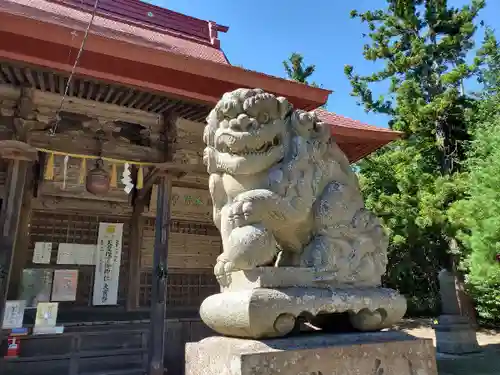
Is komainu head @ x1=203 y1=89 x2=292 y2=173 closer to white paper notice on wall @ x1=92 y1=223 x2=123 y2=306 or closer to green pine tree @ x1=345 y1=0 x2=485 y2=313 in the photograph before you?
white paper notice on wall @ x1=92 y1=223 x2=123 y2=306

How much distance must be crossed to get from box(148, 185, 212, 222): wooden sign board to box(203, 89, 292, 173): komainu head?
463cm

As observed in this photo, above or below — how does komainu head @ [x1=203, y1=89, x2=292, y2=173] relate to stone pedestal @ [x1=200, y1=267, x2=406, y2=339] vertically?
above

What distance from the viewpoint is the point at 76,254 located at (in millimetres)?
6121

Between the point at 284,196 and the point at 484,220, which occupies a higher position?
the point at 484,220

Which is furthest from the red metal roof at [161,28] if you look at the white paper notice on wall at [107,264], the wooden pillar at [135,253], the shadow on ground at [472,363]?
the shadow on ground at [472,363]

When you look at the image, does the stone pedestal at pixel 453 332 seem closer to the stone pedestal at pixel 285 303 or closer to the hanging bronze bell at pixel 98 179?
the stone pedestal at pixel 285 303

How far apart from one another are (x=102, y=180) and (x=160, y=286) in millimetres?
1636

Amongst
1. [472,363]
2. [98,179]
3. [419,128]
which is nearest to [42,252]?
[98,179]

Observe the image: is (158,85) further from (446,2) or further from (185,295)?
(446,2)

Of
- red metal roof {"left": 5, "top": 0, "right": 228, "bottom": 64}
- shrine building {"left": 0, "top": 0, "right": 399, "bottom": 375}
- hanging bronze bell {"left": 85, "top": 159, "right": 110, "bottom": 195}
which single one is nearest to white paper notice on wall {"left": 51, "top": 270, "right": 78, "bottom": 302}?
shrine building {"left": 0, "top": 0, "right": 399, "bottom": 375}

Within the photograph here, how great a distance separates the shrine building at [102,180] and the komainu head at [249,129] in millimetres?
2430

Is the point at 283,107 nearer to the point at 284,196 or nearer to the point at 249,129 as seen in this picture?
the point at 249,129

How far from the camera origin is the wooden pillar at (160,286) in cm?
468

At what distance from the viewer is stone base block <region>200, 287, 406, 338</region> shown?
171cm
